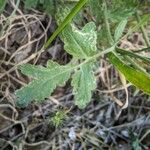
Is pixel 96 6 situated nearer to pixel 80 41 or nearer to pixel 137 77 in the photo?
pixel 80 41

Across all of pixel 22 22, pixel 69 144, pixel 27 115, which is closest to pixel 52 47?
pixel 22 22

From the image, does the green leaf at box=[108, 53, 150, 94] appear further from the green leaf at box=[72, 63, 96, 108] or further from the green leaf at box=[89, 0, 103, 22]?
the green leaf at box=[89, 0, 103, 22]

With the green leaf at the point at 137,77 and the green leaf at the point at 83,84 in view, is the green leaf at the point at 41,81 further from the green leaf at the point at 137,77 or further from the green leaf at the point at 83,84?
the green leaf at the point at 137,77

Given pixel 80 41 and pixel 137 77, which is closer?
pixel 137 77

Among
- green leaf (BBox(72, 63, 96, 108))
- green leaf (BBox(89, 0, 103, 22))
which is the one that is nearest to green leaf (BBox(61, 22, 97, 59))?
green leaf (BBox(72, 63, 96, 108))

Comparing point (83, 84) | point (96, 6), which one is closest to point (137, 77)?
point (83, 84)

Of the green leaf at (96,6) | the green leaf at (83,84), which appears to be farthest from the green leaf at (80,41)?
the green leaf at (96,6)
